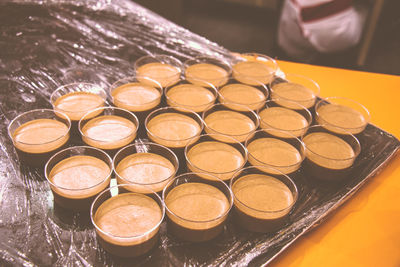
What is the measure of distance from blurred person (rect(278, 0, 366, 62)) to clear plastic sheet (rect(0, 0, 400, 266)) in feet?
3.54

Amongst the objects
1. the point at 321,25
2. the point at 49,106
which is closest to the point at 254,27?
the point at 321,25

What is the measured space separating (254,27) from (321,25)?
1294mm

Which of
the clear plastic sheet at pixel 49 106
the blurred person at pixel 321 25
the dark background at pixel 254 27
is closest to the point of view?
the clear plastic sheet at pixel 49 106

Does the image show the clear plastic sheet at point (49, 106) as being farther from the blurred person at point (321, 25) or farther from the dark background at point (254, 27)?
the dark background at point (254, 27)

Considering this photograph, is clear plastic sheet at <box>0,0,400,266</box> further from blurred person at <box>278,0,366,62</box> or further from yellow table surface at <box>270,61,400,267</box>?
blurred person at <box>278,0,366,62</box>

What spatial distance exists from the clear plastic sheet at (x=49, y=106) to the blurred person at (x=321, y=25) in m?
1.08

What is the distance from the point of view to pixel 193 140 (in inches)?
53.0

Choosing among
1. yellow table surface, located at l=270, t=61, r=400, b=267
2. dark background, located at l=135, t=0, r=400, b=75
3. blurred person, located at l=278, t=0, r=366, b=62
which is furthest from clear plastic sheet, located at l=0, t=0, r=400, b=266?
dark background, located at l=135, t=0, r=400, b=75

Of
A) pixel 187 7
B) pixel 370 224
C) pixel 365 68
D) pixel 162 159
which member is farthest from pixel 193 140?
pixel 187 7

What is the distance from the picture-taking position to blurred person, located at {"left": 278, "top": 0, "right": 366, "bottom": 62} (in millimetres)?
2723

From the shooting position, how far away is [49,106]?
159 cm

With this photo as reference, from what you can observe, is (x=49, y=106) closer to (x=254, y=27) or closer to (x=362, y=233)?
(x=362, y=233)

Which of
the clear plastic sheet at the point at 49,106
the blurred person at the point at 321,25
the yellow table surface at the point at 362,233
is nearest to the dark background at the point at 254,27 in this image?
the blurred person at the point at 321,25

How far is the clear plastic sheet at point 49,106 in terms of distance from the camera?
42.7 inches
